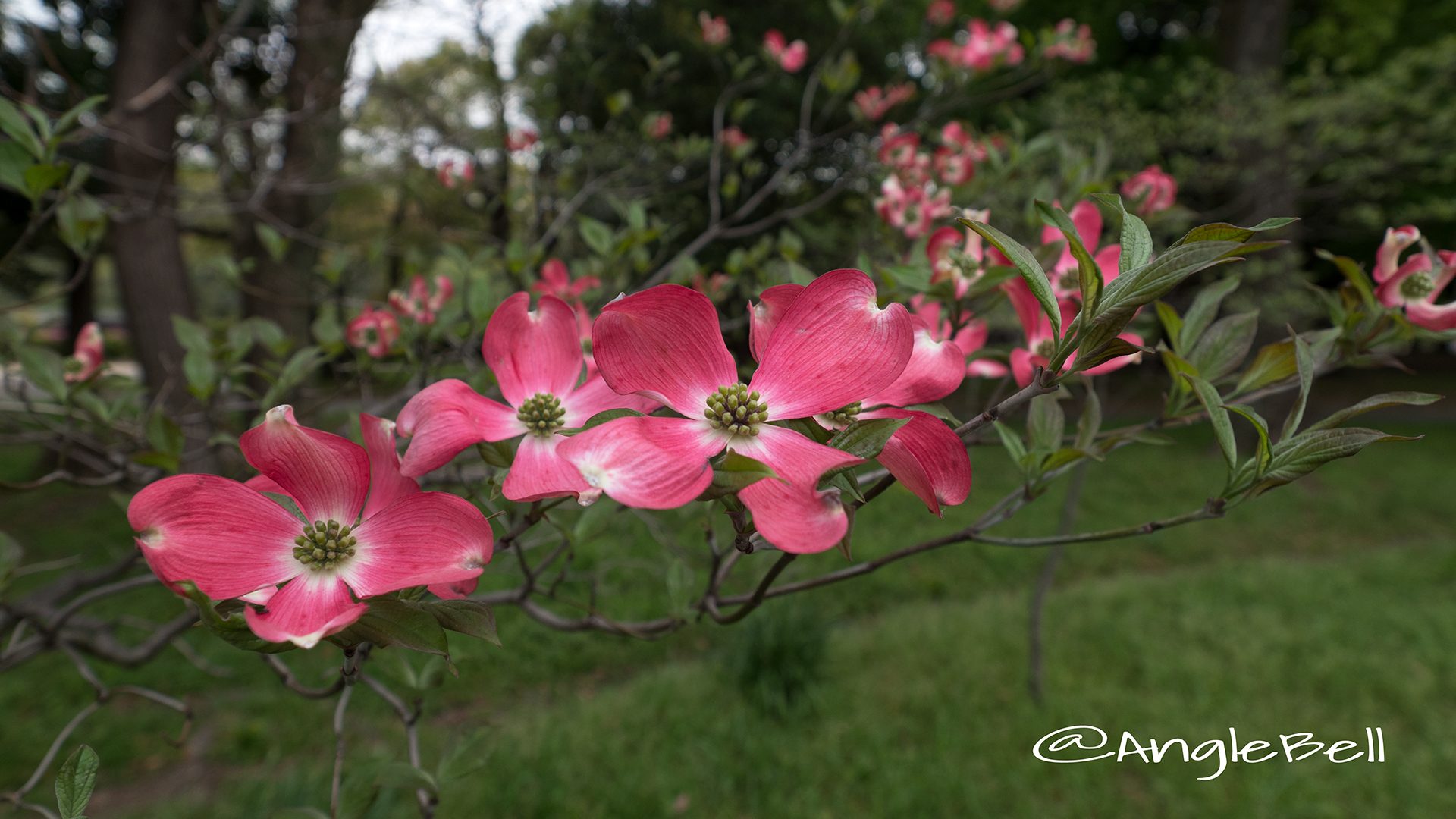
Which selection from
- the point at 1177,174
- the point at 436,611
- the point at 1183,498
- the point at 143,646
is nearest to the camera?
the point at 436,611

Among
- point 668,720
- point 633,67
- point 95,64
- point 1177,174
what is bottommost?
point 668,720

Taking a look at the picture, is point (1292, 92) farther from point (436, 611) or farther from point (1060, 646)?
point (436, 611)

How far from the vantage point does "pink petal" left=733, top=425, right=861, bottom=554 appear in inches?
12.5

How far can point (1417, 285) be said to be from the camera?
62 centimetres

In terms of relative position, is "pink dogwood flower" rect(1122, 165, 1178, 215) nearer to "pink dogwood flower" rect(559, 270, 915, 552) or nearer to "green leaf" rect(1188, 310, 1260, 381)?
"green leaf" rect(1188, 310, 1260, 381)

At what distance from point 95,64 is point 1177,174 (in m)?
6.27

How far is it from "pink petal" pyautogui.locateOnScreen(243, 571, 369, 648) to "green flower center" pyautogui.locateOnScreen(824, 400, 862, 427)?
249mm

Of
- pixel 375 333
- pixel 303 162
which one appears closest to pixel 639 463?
pixel 375 333

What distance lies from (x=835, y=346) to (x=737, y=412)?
61 millimetres

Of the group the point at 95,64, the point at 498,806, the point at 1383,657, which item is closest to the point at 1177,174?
the point at 1383,657

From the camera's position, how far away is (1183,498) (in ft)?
15.9

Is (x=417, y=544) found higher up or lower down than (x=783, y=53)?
lower down

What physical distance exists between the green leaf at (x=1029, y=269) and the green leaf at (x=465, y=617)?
305mm

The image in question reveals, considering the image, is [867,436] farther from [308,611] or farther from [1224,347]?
[1224,347]
